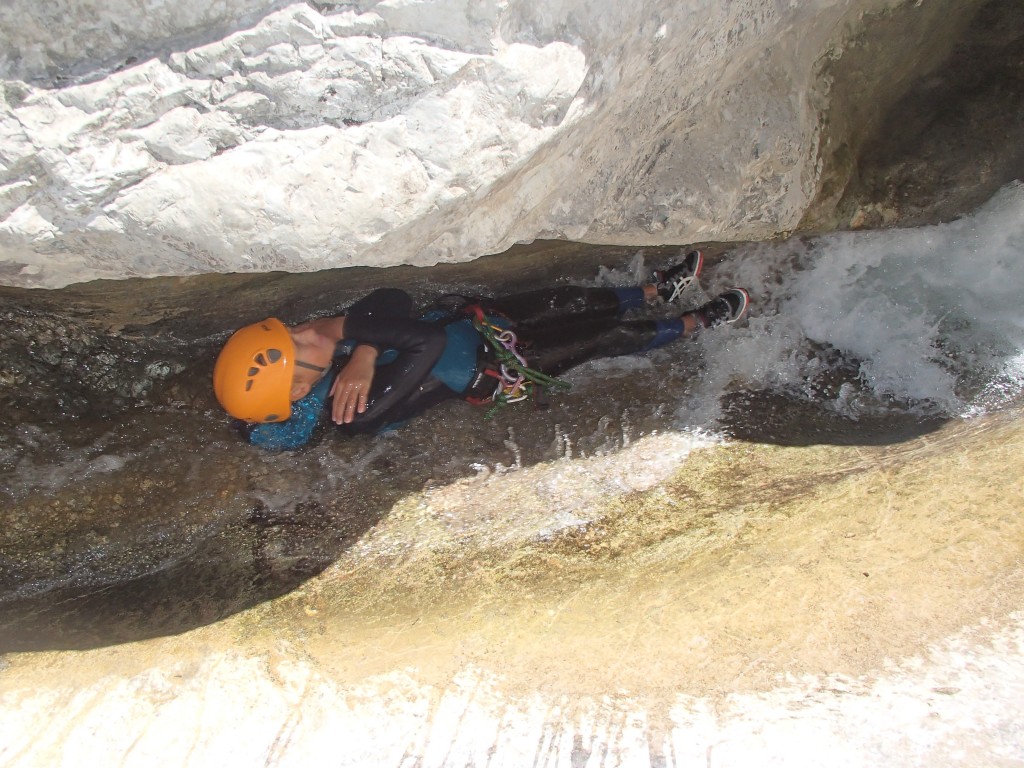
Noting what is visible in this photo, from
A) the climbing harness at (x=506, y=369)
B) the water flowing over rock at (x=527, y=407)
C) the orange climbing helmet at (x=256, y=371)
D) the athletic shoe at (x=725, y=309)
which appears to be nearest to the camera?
the water flowing over rock at (x=527, y=407)

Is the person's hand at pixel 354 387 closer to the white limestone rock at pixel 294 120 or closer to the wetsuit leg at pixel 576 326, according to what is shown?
the wetsuit leg at pixel 576 326

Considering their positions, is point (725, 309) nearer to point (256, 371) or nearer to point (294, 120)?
point (256, 371)

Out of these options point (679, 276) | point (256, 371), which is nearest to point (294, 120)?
point (256, 371)

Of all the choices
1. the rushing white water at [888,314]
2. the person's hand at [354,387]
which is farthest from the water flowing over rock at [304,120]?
the rushing white water at [888,314]

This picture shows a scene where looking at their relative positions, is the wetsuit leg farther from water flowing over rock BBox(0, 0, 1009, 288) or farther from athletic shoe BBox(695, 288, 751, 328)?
water flowing over rock BBox(0, 0, 1009, 288)

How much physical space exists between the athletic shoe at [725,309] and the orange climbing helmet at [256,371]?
1.79m

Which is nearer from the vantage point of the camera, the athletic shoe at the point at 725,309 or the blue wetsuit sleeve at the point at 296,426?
the blue wetsuit sleeve at the point at 296,426

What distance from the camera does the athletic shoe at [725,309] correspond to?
9.89 ft

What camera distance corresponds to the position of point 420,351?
2584 millimetres

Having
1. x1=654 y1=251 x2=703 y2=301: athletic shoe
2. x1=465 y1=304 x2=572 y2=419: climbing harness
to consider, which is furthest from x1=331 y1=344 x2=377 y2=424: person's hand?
x1=654 y1=251 x2=703 y2=301: athletic shoe

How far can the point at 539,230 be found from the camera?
2066 millimetres

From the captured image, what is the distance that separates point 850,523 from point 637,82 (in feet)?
4.49

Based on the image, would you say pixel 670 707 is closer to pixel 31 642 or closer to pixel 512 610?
pixel 512 610

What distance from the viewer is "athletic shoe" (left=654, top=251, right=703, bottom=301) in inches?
120
